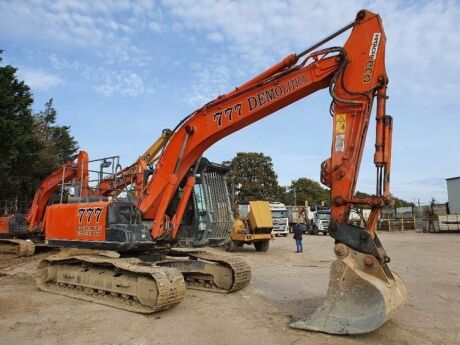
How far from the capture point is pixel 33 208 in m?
17.8

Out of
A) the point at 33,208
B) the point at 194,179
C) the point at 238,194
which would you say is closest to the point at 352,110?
the point at 194,179

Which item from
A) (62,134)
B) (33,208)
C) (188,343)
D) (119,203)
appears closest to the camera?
(188,343)

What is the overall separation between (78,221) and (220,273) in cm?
340

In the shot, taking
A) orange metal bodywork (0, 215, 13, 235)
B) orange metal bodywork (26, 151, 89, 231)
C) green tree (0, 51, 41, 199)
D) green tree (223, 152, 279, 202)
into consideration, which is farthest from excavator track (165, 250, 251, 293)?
green tree (223, 152, 279, 202)

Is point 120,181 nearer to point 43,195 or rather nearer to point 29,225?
point 43,195

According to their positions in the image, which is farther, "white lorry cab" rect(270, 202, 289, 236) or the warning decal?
"white lorry cab" rect(270, 202, 289, 236)

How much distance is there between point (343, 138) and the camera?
7.11 meters

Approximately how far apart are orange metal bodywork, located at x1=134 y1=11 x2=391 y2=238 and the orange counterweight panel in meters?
0.98

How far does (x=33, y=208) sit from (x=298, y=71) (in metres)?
13.8

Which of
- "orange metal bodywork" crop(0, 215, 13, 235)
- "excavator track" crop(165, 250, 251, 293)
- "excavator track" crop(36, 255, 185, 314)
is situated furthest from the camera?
"orange metal bodywork" crop(0, 215, 13, 235)

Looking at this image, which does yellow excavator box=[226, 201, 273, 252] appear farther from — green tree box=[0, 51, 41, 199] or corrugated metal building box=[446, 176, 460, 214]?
corrugated metal building box=[446, 176, 460, 214]

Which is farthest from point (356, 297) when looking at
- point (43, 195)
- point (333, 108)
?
point (43, 195)

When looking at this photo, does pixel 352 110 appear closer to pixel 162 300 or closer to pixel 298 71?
pixel 298 71

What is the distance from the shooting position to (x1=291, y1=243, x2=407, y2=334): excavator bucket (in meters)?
6.07
